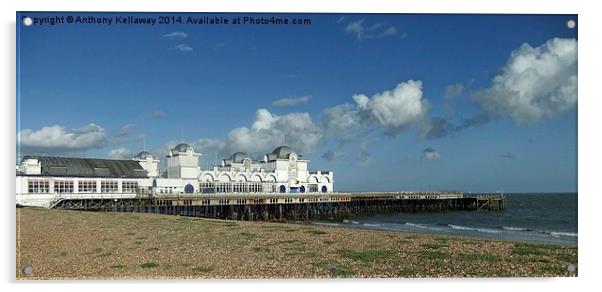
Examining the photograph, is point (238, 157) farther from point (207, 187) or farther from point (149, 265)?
point (149, 265)

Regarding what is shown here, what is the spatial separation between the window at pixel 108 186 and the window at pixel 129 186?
1.26 feet

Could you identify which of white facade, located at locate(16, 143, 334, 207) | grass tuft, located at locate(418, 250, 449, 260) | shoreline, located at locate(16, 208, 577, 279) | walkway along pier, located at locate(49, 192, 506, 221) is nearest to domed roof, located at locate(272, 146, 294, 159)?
white facade, located at locate(16, 143, 334, 207)

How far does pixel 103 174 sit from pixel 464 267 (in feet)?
78.3

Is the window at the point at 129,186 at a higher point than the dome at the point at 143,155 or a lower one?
lower

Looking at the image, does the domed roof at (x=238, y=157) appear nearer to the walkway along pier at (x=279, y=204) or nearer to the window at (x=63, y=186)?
the walkway along pier at (x=279, y=204)

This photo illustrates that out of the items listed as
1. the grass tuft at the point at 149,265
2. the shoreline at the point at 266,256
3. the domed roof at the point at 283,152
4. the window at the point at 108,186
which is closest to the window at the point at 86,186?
the window at the point at 108,186

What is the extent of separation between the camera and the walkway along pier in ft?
93.1

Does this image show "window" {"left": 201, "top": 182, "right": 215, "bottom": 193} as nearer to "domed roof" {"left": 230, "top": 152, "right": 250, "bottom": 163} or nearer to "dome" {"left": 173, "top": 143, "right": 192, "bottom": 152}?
"dome" {"left": 173, "top": 143, "right": 192, "bottom": 152}

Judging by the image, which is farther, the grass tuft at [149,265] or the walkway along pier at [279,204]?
the walkway along pier at [279,204]

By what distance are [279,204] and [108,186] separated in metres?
10.5

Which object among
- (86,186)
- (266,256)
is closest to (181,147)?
(86,186)

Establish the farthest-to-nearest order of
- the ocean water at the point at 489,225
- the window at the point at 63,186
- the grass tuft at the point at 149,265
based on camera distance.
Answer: the window at the point at 63,186 → the ocean water at the point at 489,225 → the grass tuft at the point at 149,265

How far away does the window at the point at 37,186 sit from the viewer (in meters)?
23.3

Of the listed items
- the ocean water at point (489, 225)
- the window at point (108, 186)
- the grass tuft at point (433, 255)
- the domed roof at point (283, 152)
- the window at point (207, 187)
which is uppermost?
the domed roof at point (283, 152)
